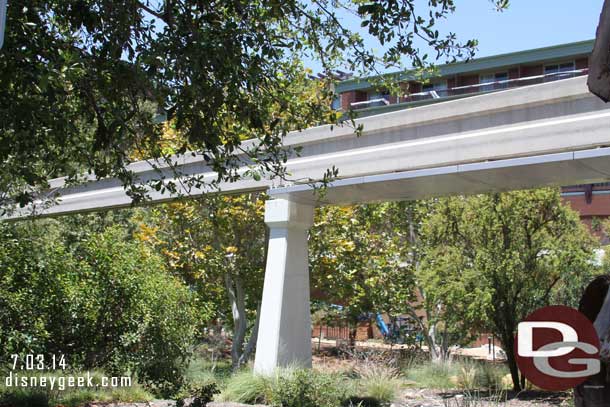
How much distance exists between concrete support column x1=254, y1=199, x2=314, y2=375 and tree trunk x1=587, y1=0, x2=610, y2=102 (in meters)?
11.6

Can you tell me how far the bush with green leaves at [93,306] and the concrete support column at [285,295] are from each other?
5.88 ft

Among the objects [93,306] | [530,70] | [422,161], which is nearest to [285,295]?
[93,306]

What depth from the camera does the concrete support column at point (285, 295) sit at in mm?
13695

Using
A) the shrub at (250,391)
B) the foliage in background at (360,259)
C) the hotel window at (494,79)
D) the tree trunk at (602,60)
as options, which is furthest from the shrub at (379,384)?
the hotel window at (494,79)

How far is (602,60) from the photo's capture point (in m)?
2.43

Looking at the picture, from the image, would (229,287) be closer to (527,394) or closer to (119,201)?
(119,201)

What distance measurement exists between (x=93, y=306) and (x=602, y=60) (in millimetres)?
12391

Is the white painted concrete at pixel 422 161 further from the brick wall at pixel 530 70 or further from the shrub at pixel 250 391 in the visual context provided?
the brick wall at pixel 530 70

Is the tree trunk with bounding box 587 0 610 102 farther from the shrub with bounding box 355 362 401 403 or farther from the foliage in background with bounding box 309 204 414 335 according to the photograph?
the foliage in background with bounding box 309 204 414 335

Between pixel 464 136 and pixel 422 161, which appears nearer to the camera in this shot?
pixel 464 136

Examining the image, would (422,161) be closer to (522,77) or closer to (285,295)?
(285,295)

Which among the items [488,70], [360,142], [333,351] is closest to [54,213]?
[360,142]

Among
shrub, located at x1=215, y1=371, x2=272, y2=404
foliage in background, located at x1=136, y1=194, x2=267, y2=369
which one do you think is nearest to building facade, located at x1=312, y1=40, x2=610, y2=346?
foliage in background, located at x1=136, y1=194, x2=267, y2=369

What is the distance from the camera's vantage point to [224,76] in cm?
690
